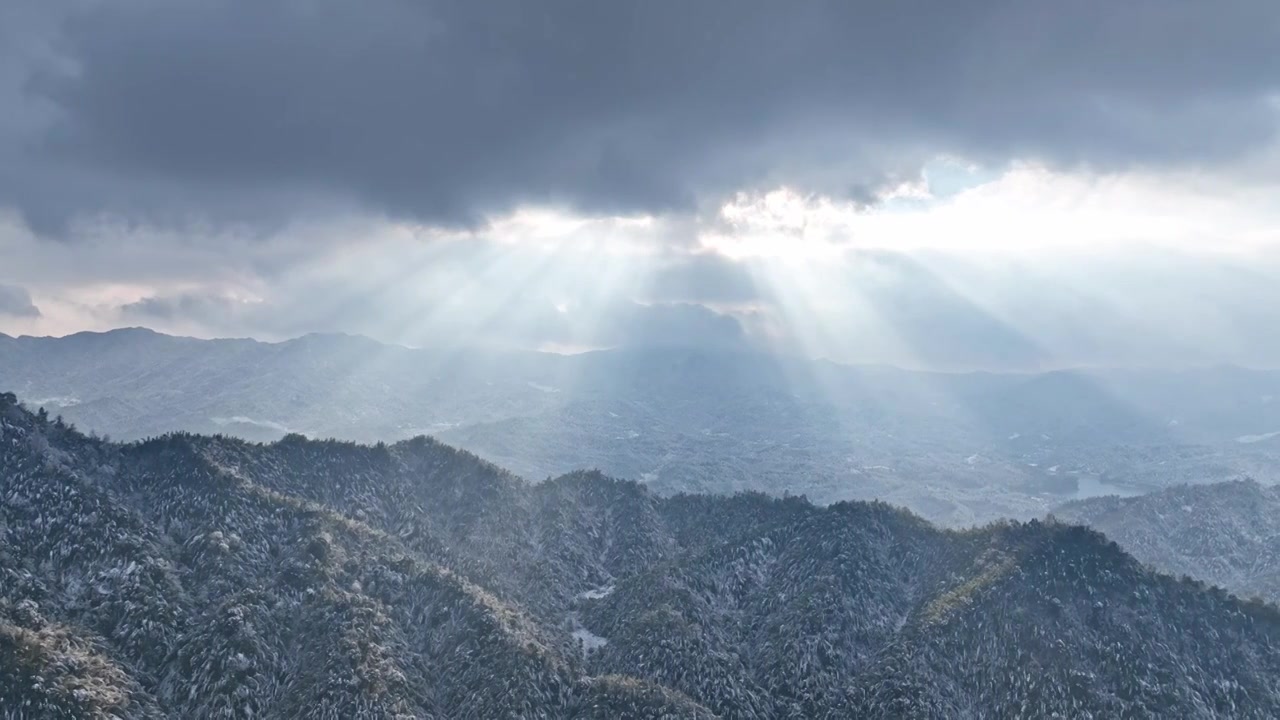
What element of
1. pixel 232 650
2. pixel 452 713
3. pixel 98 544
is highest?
pixel 98 544

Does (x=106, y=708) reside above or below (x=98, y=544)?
below

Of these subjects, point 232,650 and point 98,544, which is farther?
point 98,544

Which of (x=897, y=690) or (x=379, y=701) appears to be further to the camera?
(x=897, y=690)

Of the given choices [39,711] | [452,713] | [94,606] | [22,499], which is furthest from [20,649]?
[452,713]

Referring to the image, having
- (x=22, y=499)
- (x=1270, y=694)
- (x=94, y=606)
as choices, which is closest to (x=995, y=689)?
(x=1270, y=694)

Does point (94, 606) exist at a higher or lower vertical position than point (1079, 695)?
higher

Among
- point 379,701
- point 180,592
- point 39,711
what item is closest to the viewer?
point 39,711

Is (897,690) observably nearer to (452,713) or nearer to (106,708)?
(452,713)

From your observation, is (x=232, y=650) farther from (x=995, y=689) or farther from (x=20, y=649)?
(x=995, y=689)

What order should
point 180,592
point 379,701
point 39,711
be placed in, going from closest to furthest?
point 39,711, point 379,701, point 180,592
